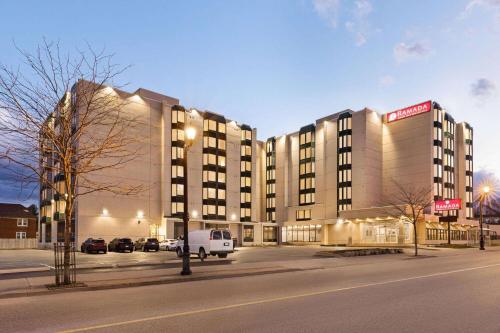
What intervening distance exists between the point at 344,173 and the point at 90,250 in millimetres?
46950

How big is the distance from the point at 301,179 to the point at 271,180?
30.5ft

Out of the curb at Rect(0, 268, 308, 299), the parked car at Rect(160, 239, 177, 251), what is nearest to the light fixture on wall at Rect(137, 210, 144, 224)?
the parked car at Rect(160, 239, 177, 251)

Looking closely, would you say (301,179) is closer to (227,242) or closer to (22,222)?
(22,222)

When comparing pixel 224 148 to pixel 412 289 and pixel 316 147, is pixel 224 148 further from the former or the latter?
pixel 412 289

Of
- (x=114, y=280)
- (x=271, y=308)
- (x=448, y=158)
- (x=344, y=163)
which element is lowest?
(x=114, y=280)

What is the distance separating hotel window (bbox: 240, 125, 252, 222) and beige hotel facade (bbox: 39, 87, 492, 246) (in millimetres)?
189

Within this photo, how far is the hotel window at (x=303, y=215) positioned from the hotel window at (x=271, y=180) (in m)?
7.89

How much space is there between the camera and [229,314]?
30.9 ft

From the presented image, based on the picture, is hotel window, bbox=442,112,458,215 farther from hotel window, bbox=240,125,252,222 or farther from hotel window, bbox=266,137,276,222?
hotel window, bbox=266,137,276,222

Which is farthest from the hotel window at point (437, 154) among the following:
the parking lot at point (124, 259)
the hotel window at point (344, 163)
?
the parking lot at point (124, 259)

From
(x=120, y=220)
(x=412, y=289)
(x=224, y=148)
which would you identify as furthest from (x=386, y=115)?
(x=412, y=289)

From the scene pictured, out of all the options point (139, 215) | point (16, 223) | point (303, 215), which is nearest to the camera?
point (139, 215)

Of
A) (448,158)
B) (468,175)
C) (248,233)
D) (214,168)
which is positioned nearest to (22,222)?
(214,168)

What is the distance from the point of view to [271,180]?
93.6m
